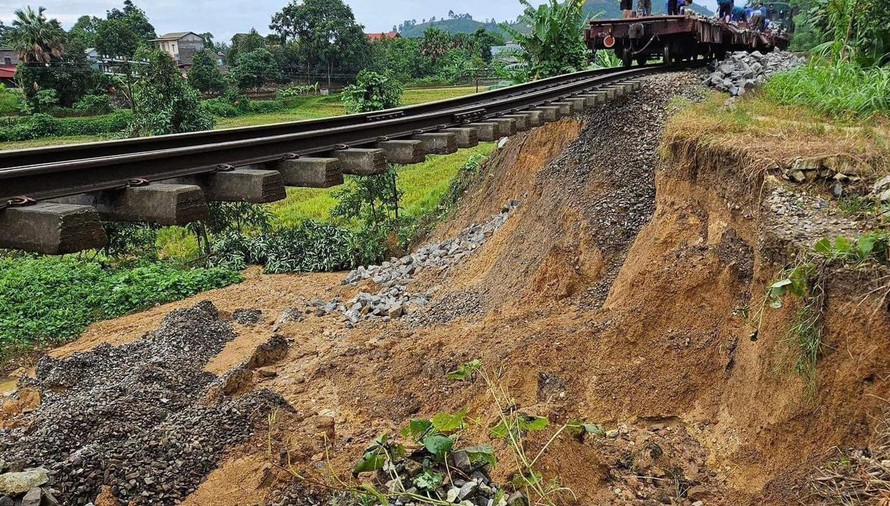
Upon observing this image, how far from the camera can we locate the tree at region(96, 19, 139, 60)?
54.9 m

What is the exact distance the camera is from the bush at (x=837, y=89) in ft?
22.6

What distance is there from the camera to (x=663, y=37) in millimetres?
12898

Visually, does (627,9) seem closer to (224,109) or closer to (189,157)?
(189,157)

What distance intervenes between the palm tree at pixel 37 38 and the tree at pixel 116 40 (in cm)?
960

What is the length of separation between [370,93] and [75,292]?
7881mm

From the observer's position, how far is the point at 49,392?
7.67m

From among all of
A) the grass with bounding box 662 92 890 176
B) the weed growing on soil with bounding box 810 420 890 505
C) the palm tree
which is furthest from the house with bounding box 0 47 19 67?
the weed growing on soil with bounding box 810 420 890 505

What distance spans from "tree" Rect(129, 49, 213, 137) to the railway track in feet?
32.2

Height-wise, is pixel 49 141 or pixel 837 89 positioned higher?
pixel 49 141

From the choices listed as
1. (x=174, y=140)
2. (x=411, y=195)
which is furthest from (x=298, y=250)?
(x=174, y=140)

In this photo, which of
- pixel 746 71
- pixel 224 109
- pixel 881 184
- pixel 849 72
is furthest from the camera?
pixel 224 109

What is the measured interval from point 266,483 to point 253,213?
13945mm

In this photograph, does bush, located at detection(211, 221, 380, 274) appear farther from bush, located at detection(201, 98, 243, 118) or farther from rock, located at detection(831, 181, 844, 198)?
bush, located at detection(201, 98, 243, 118)

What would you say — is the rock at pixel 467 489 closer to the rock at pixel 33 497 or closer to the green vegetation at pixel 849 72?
the rock at pixel 33 497
